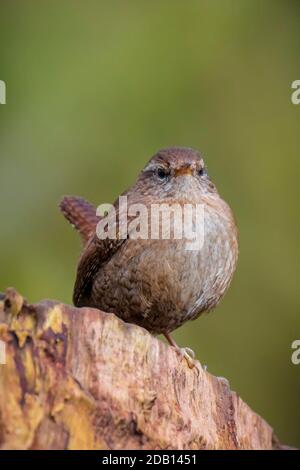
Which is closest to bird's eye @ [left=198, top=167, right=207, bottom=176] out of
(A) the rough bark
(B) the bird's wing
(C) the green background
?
(B) the bird's wing

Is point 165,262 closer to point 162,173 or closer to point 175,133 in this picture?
point 162,173

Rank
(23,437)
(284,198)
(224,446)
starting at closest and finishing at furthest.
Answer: (23,437)
(224,446)
(284,198)

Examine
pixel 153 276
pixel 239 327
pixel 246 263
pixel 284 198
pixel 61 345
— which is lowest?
pixel 61 345

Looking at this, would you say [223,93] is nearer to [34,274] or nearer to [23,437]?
[34,274]

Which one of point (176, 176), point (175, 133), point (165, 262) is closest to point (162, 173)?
point (176, 176)

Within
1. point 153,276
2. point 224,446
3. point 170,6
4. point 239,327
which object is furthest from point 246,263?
point 224,446

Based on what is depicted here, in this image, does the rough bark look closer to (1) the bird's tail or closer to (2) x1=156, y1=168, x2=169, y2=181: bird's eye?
(2) x1=156, y1=168, x2=169, y2=181: bird's eye
